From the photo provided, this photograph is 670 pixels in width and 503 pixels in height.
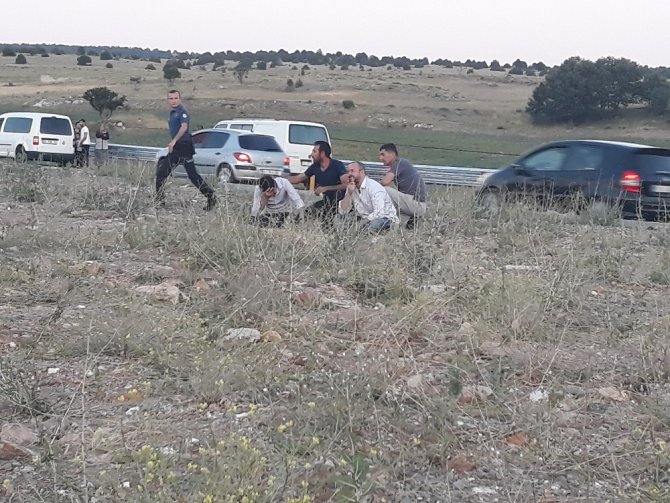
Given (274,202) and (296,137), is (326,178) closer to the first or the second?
(274,202)

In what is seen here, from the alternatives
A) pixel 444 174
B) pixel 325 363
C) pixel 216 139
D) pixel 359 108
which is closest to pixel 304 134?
pixel 216 139

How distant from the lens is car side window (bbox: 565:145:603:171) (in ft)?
42.9

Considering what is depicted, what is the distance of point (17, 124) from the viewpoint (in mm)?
24031

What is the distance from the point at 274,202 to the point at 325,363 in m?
4.45

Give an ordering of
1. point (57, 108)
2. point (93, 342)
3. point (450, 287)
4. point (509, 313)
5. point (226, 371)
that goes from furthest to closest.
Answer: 1. point (57, 108)
2. point (450, 287)
3. point (509, 313)
4. point (93, 342)
5. point (226, 371)

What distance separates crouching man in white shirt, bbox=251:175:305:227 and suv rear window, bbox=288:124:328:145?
1226 centimetres

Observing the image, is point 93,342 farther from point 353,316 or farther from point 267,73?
point 267,73

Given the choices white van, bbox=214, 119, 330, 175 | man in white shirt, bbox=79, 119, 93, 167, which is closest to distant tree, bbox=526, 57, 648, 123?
white van, bbox=214, 119, 330, 175

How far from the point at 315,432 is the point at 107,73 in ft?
246

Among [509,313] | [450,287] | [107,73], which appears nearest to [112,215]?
[450,287]

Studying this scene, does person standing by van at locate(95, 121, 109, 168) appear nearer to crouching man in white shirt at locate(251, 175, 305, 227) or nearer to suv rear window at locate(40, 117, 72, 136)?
suv rear window at locate(40, 117, 72, 136)

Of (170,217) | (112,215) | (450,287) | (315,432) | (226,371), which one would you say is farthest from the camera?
(112,215)

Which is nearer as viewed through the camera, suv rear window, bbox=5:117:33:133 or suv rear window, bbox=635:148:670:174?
suv rear window, bbox=635:148:670:174

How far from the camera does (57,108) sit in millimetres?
49812
